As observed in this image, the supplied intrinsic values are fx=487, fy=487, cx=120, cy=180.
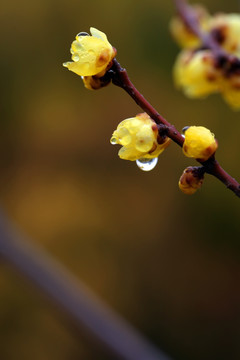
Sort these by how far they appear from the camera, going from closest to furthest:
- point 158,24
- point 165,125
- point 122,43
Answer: point 165,125
point 158,24
point 122,43

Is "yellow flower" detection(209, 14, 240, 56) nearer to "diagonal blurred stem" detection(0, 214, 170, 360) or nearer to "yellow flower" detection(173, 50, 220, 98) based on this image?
"yellow flower" detection(173, 50, 220, 98)

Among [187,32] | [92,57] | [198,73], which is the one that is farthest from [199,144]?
[187,32]

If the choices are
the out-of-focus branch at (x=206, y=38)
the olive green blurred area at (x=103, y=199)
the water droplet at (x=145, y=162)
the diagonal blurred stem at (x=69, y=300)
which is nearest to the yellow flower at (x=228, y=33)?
the out-of-focus branch at (x=206, y=38)

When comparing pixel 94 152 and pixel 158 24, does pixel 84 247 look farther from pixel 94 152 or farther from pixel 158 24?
pixel 158 24

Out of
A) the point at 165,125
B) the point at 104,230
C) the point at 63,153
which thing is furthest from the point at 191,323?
the point at 165,125

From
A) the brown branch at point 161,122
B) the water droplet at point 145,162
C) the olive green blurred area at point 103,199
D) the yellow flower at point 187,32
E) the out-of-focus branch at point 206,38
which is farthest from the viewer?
the olive green blurred area at point 103,199

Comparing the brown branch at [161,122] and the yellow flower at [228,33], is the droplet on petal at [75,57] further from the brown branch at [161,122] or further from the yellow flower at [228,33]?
the yellow flower at [228,33]

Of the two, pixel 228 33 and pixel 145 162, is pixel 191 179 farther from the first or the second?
pixel 228 33
